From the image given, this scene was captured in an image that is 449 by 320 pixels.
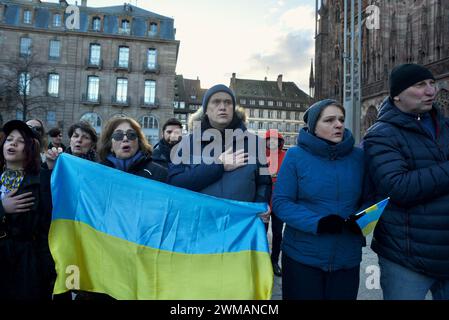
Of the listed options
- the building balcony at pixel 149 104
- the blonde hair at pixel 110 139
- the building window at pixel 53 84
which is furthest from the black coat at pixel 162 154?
the building window at pixel 53 84

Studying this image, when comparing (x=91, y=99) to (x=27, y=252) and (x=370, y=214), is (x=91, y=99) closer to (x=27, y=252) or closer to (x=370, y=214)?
(x=27, y=252)

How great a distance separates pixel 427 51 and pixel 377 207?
88.6 feet

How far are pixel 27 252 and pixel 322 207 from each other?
7.56ft

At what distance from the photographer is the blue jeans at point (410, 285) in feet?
7.37

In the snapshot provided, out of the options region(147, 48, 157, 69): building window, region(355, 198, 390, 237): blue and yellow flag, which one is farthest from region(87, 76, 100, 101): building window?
region(355, 198, 390, 237): blue and yellow flag

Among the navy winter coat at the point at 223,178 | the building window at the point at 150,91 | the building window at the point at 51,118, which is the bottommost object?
the navy winter coat at the point at 223,178

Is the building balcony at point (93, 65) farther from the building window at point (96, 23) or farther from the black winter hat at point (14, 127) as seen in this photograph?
the black winter hat at point (14, 127)

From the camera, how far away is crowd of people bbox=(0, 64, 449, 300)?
2.23 m

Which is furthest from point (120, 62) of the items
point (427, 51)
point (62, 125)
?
point (427, 51)

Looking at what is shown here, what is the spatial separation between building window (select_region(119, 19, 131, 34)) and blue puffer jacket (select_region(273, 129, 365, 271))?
118 ft

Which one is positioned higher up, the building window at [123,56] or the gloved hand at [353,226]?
the building window at [123,56]

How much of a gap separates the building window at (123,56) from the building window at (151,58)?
2139 mm

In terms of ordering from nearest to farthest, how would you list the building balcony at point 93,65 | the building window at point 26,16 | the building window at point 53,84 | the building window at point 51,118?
the building window at point 51,118, the building window at point 53,84, the building balcony at point 93,65, the building window at point 26,16
